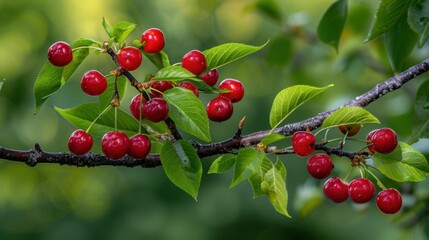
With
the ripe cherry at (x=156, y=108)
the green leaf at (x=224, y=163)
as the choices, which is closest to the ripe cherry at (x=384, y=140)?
the green leaf at (x=224, y=163)

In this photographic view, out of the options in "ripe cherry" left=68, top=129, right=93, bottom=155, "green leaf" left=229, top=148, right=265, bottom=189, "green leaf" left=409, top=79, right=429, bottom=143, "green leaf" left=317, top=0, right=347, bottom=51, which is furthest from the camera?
"green leaf" left=317, top=0, right=347, bottom=51

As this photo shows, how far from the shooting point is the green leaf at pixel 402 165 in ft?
3.98

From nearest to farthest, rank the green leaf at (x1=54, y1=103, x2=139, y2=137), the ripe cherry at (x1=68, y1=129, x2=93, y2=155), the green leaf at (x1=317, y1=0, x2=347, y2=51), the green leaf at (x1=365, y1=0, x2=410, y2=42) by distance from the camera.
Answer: the ripe cherry at (x1=68, y1=129, x2=93, y2=155) < the green leaf at (x1=54, y1=103, x2=139, y2=137) < the green leaf at (x1=365, y1=0, x2=410, y2=42) < the green leaf at (x1=317, y1=0, x2=347, y2=51)

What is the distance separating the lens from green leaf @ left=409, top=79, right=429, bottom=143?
1547 mm

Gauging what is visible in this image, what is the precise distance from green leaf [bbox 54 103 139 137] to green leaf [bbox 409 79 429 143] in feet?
2.06

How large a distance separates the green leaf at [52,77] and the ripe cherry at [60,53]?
0.10ft

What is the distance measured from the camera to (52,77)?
3.91 ft

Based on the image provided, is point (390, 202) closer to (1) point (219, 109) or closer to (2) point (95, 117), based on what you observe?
(1) point (219, 109)

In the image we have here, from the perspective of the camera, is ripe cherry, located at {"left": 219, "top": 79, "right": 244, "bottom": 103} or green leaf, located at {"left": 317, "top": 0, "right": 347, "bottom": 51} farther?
green leaf, located at {"left": 317, "top": 0, "right": 347, "bottom": 51}

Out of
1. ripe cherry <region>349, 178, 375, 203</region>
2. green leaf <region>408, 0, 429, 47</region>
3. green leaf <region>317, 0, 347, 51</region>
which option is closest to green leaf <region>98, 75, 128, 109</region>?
ripe cherry <region>349, 178, 375, 203</region>

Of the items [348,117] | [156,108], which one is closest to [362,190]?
[348,117]

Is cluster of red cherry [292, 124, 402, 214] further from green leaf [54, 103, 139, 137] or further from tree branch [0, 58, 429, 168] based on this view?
green leaf [54, 103, 139, 137]

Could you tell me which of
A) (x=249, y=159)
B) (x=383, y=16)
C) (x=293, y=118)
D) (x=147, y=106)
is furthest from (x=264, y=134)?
(x=293, y=118)

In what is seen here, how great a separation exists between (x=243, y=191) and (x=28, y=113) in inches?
77.8
